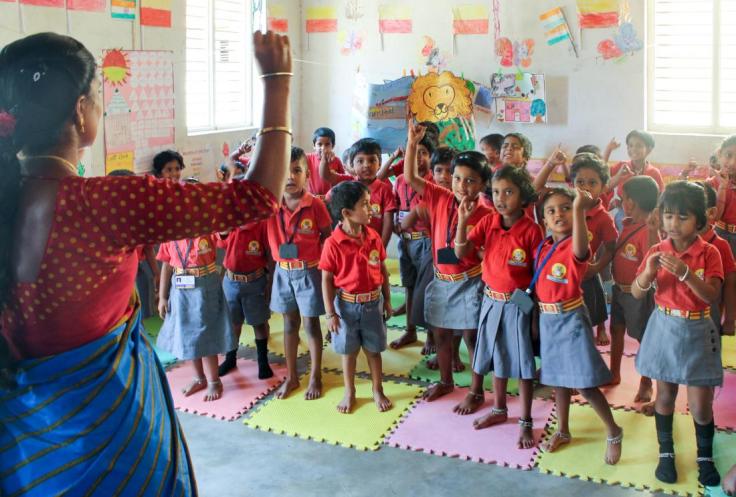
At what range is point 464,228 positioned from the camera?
3.25 meters

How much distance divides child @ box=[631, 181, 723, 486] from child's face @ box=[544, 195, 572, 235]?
33cm

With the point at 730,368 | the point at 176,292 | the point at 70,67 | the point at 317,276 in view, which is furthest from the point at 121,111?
the point at 730,368

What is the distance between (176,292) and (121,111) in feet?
4.86

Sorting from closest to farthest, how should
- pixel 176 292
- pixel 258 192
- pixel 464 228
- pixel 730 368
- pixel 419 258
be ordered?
pixel 258 192
pixel 464 228
pixel 176 292
pixel 730 368
pixel 419 258

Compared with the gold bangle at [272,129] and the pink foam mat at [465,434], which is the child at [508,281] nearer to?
the pink foam mat at [465,434]

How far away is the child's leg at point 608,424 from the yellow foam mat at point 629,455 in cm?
4

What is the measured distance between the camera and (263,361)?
3.94 metres

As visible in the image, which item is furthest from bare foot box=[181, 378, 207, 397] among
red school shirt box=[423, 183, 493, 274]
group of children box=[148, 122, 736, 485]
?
red school shirt box=[423, 183, 493, 274]

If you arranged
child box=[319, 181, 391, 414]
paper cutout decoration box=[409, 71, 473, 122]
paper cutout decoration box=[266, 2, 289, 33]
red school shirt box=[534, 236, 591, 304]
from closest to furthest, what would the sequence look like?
red school shirt box=[534, 236, 591, 304] → child box=[319, 181, 391, 414] → paper cutout decoration box=[409, 71, 473, 122] → paper cutout decoration box=[266, 2, 289, 33]

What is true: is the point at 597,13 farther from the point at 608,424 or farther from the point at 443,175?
the point at 608,424

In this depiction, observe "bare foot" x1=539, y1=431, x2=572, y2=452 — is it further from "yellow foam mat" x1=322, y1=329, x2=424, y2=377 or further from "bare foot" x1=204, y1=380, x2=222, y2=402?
"bare foot" x1=204, y1=380, x2=222, y2=402

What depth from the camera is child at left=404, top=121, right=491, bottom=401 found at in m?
3.39

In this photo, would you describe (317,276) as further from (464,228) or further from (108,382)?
(108,382)

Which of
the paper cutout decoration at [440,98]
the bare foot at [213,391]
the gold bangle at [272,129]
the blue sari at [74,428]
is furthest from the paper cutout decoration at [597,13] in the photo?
the blue sari at [74,428]
